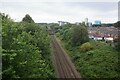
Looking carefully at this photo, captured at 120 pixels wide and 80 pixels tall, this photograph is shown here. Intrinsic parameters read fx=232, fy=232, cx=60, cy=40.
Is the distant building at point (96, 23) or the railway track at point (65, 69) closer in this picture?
the railway track at point (65, 69)

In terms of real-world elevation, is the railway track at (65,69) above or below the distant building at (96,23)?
below

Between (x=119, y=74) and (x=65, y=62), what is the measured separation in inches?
706

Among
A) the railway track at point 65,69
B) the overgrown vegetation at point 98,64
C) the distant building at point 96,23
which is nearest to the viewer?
the overgrown vegetation at point 98,64

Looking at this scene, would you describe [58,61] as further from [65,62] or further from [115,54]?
[115,54]

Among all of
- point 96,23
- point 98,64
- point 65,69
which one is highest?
point 96,23

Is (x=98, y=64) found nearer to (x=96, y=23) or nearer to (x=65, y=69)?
(x=65, y=69)

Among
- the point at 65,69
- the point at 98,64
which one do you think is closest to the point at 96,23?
the point at 98,64

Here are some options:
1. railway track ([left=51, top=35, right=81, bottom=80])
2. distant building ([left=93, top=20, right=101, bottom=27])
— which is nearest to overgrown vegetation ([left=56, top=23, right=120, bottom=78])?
railway track ([left=51, top=35, right=81, bottom=80])

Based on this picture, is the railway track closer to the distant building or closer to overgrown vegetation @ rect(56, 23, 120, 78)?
overgrown vegetation @ rect(56, 23, 120, 78)

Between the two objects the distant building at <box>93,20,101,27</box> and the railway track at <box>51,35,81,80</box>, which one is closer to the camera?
the railway track at <box>51,35,81,80</box>

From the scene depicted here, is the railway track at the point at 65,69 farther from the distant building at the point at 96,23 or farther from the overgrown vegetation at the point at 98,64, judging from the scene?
the distant building at the point at 96,23

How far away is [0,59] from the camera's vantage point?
63.1 feet

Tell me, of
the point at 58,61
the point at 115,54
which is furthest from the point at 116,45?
the point at 58,61

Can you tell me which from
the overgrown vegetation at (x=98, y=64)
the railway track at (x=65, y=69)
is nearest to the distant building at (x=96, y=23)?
the overgrown vegetation at (x=98, y=64)
